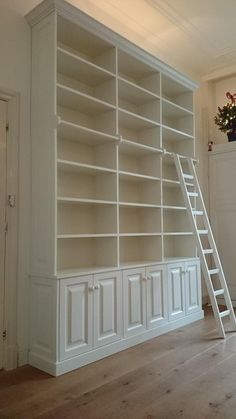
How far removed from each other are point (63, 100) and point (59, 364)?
85.2 inches

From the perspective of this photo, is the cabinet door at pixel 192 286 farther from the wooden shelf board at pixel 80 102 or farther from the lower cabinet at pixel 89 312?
the wooden shelf board at pixel 80 102

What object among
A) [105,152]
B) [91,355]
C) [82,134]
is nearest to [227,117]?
[105,152]

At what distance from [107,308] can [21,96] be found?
191 centimetres

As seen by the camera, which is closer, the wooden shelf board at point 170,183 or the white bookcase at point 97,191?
the white bookcase at point 97,191

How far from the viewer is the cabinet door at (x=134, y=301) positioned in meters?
3.03

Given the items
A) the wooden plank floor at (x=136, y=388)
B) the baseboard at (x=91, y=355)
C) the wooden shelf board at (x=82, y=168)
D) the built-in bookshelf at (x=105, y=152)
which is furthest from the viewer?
the built-in bookshelf at (x=105, y=152)

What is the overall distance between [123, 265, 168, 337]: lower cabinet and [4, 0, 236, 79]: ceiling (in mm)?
2545

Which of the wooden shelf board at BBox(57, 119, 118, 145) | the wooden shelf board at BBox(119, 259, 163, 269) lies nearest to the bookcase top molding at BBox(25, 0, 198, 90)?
the wooden shelf board at BBox(57, 119, 118, 145)

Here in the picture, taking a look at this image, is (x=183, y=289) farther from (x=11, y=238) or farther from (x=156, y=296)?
(x=11, y=238)

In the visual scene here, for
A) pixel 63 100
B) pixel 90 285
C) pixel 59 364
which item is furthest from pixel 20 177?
pixel 59 364

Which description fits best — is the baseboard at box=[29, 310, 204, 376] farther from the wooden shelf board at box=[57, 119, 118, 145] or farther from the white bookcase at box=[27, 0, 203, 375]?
the wooden shelf board at box=[57, 119, 118, 145]

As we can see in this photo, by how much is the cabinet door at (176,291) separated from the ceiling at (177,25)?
2662 mm

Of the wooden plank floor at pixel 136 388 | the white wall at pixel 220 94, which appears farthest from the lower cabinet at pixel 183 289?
the white wall at pixel 220 94

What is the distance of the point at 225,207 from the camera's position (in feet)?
15.3
